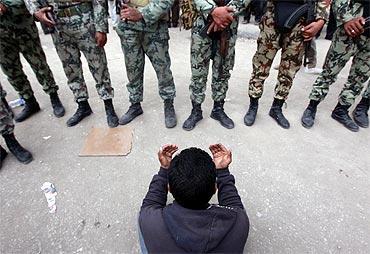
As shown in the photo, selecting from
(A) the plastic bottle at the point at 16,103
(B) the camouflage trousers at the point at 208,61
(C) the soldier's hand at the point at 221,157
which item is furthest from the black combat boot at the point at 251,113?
(A) the plastic bottle at the point at 16,103

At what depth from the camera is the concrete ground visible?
1.82 meters

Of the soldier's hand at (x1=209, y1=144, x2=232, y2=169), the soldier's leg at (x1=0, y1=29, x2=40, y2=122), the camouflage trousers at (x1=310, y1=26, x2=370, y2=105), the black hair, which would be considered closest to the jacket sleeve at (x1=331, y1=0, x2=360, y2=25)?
the camouflage trousers at (x1=310, y1=26, x2=370, y2=105)

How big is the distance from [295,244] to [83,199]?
1.52 m

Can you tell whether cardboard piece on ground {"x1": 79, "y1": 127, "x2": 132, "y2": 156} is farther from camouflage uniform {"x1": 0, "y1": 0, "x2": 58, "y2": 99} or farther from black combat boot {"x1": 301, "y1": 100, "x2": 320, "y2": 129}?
black combat boot {"x1": 301, "y1": 100, "x2": 320, "y2": 129}

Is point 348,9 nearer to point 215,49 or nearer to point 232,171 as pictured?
point 215,49

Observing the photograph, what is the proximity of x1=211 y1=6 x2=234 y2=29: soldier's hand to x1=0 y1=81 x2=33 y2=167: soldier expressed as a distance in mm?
1872

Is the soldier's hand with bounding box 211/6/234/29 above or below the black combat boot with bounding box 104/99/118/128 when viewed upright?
above

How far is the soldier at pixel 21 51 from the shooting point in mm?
2510

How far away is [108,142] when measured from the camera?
2.67 meters

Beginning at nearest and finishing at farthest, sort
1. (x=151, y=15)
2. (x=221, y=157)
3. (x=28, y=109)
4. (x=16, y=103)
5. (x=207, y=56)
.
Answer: (x=221, y=157), (x=151, y=15), (x=207, y=56), (x=28, y=109), (x=16, y=103)

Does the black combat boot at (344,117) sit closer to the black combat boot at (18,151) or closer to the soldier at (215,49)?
the soldier at (215,49)

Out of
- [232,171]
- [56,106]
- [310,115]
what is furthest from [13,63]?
[310,115]

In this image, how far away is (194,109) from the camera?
2.86 m

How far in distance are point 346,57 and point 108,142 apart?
7.69ft
